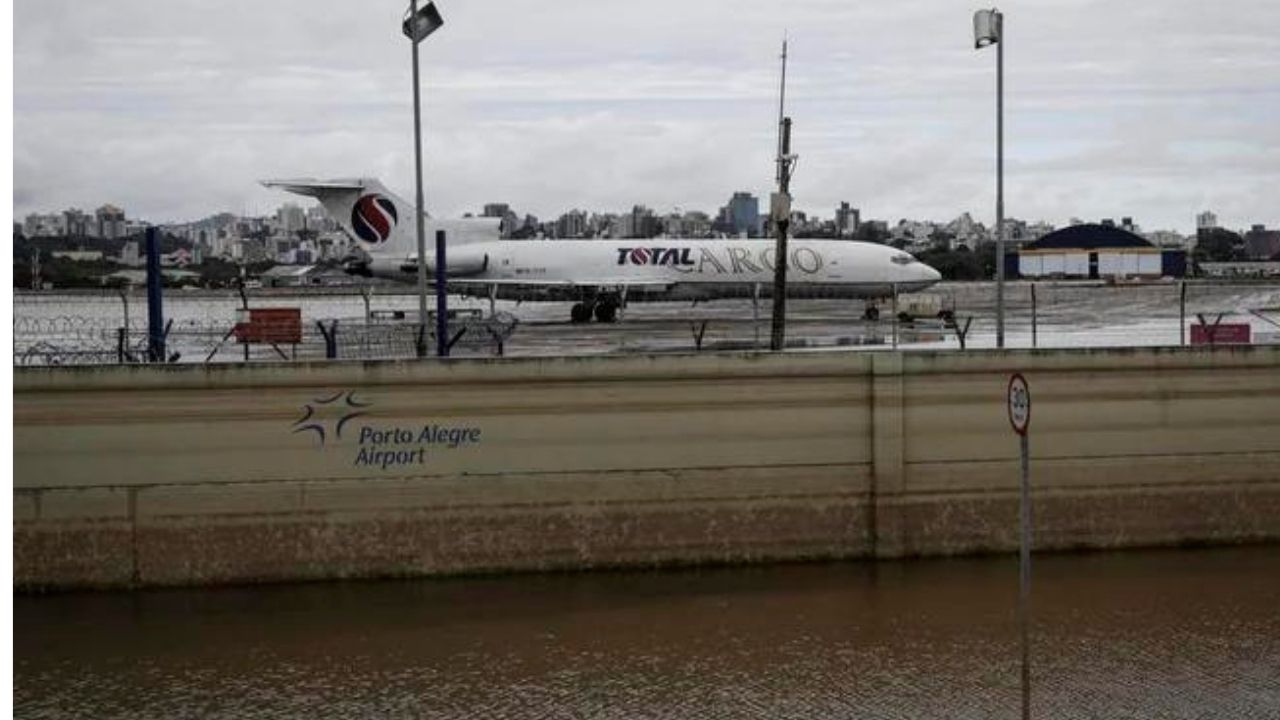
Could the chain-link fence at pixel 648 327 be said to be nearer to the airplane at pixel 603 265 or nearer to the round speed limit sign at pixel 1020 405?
the airplane at pixel 603 265

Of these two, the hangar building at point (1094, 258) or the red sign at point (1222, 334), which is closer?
the red sign at point (1222, 334)

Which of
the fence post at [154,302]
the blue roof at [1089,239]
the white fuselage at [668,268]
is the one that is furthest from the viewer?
the blue roof at [1089,239]

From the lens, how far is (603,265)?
56.0 m

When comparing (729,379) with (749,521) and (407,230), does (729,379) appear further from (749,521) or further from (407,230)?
(407,230)

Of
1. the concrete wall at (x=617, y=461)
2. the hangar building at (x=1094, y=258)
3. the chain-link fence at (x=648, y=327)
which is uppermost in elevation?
the hangar building at (x=1094, y=258)

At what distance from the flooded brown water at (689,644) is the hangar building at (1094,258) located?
8782 cm

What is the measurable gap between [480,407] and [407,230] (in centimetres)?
3321

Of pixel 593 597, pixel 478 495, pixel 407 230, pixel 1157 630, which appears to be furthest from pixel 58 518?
pixel 407 230

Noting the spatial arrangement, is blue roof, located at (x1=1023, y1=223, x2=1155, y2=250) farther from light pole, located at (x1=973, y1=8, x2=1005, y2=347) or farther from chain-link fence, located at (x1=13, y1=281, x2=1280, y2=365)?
light pole, located at (x1=973, y1=8, x2=1005, y2=347)

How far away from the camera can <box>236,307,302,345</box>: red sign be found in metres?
27.0

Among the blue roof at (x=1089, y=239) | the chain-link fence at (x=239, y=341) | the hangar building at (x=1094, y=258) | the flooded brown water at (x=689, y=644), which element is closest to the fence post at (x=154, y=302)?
the chain-link fence at (x=239, y=341)

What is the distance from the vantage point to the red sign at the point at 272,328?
27022 mm

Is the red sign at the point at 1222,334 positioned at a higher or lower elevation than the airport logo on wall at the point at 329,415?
higher

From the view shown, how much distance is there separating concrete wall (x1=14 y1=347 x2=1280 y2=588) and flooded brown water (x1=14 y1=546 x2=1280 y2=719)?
54 centimetres
